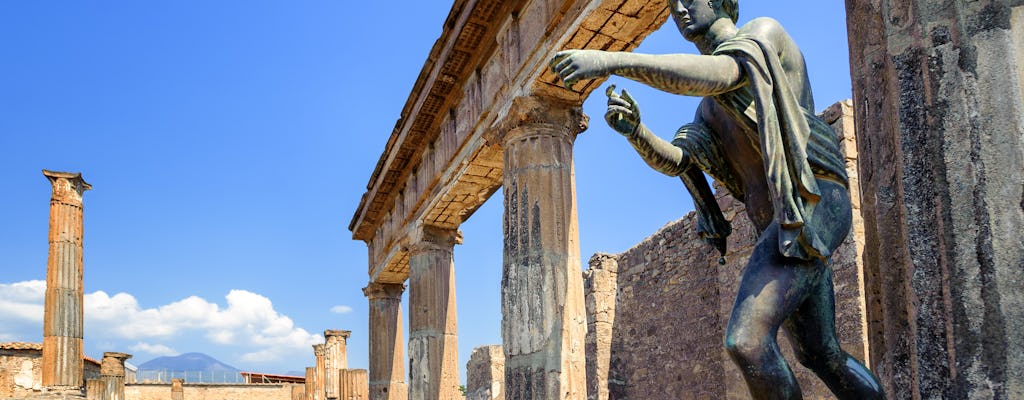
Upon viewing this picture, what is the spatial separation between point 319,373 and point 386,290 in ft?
52.0

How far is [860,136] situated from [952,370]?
91 centimetres

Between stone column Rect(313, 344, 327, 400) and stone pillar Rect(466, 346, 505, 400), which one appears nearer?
stone pillar Rect(466, 346, 505, 400)

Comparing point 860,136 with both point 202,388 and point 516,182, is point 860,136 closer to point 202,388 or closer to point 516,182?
point 516,182

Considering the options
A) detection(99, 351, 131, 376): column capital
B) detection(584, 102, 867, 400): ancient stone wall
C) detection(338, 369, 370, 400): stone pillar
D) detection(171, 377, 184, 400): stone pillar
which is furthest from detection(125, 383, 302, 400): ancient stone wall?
detection(584, 102, 867, 400): ancient stone wall

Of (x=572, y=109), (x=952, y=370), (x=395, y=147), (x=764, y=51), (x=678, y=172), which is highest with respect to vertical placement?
(x=395, y=147)

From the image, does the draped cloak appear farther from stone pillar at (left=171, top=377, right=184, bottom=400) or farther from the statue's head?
stone pillar at (left=171, top=377, right=184, bottom=400)

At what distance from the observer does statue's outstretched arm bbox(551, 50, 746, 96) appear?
295cm

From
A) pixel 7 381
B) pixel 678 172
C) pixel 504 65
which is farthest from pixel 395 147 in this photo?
pixel 7 381

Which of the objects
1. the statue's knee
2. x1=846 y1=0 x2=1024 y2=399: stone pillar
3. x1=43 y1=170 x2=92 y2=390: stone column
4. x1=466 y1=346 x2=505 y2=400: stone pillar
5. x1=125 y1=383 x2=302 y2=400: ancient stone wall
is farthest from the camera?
x1=125 y1=383 x2=302 y2=400: ancient stone wall

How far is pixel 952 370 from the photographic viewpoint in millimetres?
2600

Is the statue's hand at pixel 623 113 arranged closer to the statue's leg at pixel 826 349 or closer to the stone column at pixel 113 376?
the statue's leg at pixel 826 349

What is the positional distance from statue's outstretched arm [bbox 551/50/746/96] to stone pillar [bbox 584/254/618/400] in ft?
45.2

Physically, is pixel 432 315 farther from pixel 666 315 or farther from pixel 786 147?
pixel 786 147

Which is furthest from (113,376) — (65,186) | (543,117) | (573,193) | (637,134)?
(637,134)
